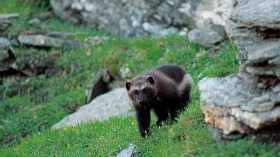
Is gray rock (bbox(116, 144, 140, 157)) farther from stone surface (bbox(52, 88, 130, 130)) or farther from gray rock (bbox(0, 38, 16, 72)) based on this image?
gray rock (bbox(0, 38, 16, 72))

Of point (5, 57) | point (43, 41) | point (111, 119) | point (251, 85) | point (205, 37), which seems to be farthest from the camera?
point (43, 41)

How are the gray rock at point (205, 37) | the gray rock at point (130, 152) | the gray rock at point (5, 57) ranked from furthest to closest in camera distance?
1. the gray rock at point (5, 57)
2. the gray rock at point (205, 37)
3. the gray rock at point (130, 152)

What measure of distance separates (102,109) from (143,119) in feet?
14.0

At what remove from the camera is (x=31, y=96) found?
15.9m

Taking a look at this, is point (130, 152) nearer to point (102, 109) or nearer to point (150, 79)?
point (150, 79)

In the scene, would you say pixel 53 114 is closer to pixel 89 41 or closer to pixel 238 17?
pixel 89 41

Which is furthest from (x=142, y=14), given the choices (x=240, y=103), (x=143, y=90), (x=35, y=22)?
(x=240, y=103)

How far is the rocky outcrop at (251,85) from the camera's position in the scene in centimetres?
657

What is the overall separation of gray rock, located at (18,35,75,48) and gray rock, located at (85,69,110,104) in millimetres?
2286

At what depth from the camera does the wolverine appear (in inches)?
350

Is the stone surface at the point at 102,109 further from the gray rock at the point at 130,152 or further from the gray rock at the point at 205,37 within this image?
the gray rock at the point at 130,152

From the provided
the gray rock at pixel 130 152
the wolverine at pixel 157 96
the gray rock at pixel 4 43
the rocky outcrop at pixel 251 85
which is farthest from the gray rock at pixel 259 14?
the gray rock at pixel 4 43

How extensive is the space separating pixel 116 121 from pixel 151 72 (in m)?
1.67

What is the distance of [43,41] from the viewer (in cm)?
1723
